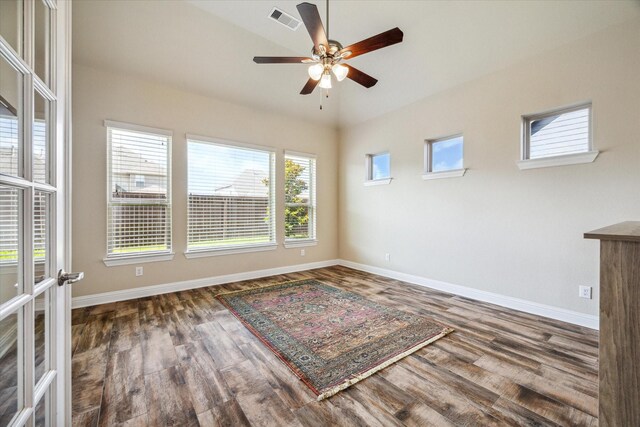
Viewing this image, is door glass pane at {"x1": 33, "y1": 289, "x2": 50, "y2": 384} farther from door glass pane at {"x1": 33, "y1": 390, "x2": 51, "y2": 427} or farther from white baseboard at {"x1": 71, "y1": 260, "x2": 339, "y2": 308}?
white baseboard at {"x1": 71, "y1": 260, "x2": 339, "y2": 308}

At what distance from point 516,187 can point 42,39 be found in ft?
13.5

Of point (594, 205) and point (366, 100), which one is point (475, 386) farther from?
point (366, 100)

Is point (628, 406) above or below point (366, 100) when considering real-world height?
below

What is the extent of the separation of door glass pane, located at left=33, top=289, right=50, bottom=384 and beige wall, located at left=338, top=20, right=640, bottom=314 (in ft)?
13.4

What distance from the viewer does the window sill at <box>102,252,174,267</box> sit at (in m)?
3.43

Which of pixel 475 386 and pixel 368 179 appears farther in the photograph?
pixel 368 179

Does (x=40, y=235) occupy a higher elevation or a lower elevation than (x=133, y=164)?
lower

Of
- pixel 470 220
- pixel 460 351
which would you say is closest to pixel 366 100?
pixel 470 220

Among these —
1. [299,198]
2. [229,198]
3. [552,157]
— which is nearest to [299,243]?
[299,198]

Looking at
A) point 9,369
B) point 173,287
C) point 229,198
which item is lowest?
point 173,287

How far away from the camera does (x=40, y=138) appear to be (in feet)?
3.18

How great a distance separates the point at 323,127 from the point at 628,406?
5294 millimetres

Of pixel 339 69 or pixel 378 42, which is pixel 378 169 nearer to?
pixel 339 69

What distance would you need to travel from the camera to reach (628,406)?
944 mm
